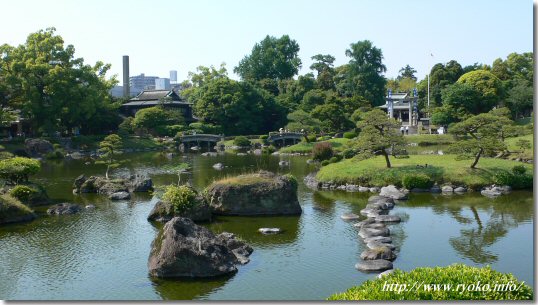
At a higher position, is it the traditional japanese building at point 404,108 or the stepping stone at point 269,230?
the traditional japanese building at point 404,108

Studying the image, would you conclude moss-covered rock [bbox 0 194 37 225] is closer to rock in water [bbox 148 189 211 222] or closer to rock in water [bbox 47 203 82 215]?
rock in water [bbox 47 203 82 215]

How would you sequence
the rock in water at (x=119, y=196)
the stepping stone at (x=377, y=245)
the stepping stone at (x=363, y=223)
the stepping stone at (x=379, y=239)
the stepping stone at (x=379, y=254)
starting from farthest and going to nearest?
the rock in water at (x=119, y=196)
the stepping stone at (x=363, y=223)
the stepping stone at (x=379, y=239)
the stepping stone at (x=377, y=245)
the stepping stone at (x=379, y=254)

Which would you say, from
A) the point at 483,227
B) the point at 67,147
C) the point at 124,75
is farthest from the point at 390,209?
the point at 124,75

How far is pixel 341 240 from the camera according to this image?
22203mm

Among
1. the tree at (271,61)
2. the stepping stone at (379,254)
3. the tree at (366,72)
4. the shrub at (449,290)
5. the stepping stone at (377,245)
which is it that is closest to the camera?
the shrub at (449,290)

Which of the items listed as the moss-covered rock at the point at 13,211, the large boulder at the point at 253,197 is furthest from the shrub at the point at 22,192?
the large boulder at the point at 253,197

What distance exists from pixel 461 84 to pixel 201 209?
54656 mm

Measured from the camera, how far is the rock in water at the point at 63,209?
91.5 ft

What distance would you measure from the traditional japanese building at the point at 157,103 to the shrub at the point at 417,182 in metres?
57.6

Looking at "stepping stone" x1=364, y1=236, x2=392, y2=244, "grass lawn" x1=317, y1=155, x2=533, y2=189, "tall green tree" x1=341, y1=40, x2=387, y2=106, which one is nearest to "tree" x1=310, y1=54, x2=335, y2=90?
"tall green tree" x1=341, y1=40, x2=387, y2=106

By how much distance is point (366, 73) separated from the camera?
310 feet

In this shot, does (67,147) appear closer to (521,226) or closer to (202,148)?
(202,148)

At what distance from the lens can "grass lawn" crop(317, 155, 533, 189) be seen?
109 ft

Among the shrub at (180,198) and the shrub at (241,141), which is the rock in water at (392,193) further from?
the shrub at (241,141)
